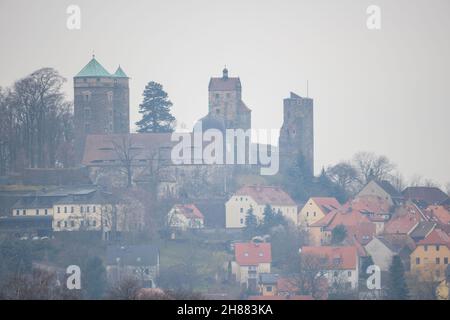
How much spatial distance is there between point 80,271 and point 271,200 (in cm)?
1871

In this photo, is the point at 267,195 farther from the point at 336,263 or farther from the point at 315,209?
the point at 336,263

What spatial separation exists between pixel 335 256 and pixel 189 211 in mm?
11127

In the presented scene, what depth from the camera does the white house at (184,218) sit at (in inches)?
3115

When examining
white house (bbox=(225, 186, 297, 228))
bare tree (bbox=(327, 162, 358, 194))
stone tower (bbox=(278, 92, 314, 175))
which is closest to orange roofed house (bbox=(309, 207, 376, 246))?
white house (bbox=(225, 186, 297, 228))

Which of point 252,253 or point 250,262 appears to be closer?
point 250,262

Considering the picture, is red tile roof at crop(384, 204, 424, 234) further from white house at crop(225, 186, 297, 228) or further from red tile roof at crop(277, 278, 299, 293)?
red tile roof at crop(277, 278, 299, 293)

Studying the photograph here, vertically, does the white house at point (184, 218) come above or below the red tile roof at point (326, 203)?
below

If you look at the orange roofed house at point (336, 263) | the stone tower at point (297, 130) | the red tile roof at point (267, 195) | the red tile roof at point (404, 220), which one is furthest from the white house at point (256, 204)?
the orange roofed house at point (336, 263)

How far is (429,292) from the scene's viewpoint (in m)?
66.6

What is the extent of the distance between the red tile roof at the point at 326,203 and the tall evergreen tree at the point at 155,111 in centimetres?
1171

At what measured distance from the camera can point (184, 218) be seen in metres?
79.9

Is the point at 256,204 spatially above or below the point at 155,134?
Result: below

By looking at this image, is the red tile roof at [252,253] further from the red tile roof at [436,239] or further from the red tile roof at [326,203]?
the red tile roof at [326,203]

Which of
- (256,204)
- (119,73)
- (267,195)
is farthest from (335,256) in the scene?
(119,73)
